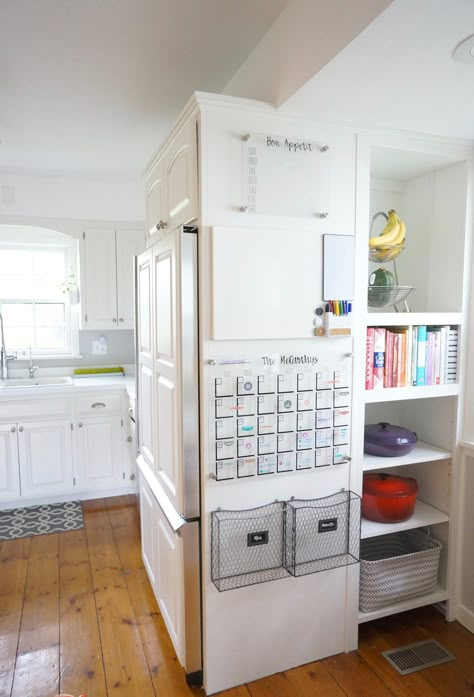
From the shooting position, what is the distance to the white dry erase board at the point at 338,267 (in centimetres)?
186

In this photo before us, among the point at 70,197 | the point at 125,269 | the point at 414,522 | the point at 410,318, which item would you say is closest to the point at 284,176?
the point at 410,318

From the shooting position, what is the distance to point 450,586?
89.4 inches

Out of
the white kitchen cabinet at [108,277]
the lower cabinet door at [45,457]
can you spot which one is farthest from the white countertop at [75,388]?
the white kitchen cabinet at [108,277]

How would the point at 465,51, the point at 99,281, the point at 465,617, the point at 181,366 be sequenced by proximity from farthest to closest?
the point at 99,281 < the point at 465,617 < the point at 181,366 < the point at 465,51

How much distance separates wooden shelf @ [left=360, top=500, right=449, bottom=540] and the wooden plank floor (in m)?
0.49

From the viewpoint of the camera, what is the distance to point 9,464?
3.44m

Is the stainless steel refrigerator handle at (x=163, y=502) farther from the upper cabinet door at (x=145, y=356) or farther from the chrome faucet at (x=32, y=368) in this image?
the chrome faucet at (x=32, y=368)

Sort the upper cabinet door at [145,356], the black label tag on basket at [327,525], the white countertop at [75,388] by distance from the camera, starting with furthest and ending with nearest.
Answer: the white countertop at [75,388]
the upper cabinet door at [145,356]
the black label tag on basket at [327,525]

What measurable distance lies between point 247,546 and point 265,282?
99cm

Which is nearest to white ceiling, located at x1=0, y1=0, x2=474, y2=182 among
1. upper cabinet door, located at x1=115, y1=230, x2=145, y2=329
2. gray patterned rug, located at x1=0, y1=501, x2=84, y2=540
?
upper cabinet door, located at x1=115, y1=230, x2=145, y2=329

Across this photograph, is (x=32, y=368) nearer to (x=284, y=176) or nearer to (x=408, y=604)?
(x=284, y=176)

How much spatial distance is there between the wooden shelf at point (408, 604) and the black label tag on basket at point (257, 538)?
68 cm

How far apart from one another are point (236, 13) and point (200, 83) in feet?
1.82

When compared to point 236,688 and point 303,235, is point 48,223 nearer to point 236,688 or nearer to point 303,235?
point 303,235
